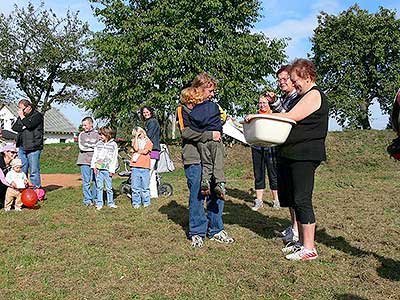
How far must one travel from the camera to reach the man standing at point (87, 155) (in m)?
8.86

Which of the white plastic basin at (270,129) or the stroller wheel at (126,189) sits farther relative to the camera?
the stroller wheel at (126,189)

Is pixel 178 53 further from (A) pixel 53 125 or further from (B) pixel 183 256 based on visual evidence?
(A) pixel 53 125

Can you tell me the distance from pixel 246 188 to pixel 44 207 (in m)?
4.59

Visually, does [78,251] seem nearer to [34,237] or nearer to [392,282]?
[34,237]

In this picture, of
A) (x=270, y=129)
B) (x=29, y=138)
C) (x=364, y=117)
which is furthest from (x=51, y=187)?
(x=364, y=117)

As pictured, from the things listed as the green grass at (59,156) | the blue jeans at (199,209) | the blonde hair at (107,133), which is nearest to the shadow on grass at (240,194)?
the blonde hair at (107,133)

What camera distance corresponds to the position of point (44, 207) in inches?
344

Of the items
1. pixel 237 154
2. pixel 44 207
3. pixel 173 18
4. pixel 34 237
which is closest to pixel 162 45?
pixel 173 18

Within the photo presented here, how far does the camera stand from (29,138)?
30.3ft

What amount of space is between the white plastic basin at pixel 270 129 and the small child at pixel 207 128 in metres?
0.85

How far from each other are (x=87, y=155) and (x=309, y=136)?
532 centimetres

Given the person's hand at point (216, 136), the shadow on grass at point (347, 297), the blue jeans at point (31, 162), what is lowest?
the shadow on grass at point (347, 297)

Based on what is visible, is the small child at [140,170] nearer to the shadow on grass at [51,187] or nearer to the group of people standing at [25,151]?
the group of people standing at [25,151]

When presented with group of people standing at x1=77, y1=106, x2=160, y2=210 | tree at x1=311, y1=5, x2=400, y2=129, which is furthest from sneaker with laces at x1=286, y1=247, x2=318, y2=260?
tree at x1=311, y1=5, x2=400, y2=129
